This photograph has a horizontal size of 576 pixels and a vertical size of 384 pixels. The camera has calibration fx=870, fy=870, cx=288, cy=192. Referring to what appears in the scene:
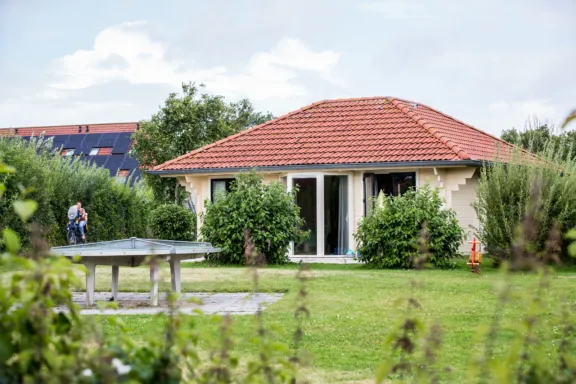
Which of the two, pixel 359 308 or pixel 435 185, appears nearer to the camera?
pixel 359 308

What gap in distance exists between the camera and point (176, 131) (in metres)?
35.8

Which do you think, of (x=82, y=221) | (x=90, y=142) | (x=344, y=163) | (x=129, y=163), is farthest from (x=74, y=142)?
(x=344, y=163)

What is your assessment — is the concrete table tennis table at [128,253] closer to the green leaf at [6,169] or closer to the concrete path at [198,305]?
the concrete path at [198,305]

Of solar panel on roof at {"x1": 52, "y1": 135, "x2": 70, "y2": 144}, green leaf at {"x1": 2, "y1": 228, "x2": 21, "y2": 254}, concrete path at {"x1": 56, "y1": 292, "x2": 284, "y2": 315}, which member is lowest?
concrete path at {"x1": 56, "y1": 292, "x2": 284, "y2": 315}

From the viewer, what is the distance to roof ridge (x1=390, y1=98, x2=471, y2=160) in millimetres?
20992

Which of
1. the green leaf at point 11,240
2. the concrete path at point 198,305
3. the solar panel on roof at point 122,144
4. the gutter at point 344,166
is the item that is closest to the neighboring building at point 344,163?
the gutter at point 344,166

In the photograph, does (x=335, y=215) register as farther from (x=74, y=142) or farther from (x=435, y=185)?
(x=74, y=142)

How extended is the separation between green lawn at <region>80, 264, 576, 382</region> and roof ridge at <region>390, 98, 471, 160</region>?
13.8ft

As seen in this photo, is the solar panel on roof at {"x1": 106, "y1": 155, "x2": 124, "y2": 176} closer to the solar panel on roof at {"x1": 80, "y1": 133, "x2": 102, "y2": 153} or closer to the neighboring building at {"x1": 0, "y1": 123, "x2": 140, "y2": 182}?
the neighboring building at {"x1": 0, "y1": 123, "x2": 140, "y2": 182}

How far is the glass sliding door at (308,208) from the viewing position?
2183 centimetres

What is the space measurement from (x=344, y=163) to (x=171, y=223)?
6.95 metres

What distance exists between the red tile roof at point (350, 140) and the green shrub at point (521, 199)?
8.15 feet

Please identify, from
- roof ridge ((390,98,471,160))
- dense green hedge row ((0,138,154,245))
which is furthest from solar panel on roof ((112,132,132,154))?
roof ridge ((390,98,471,160))

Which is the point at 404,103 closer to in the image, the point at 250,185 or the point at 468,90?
the point at 468,90
